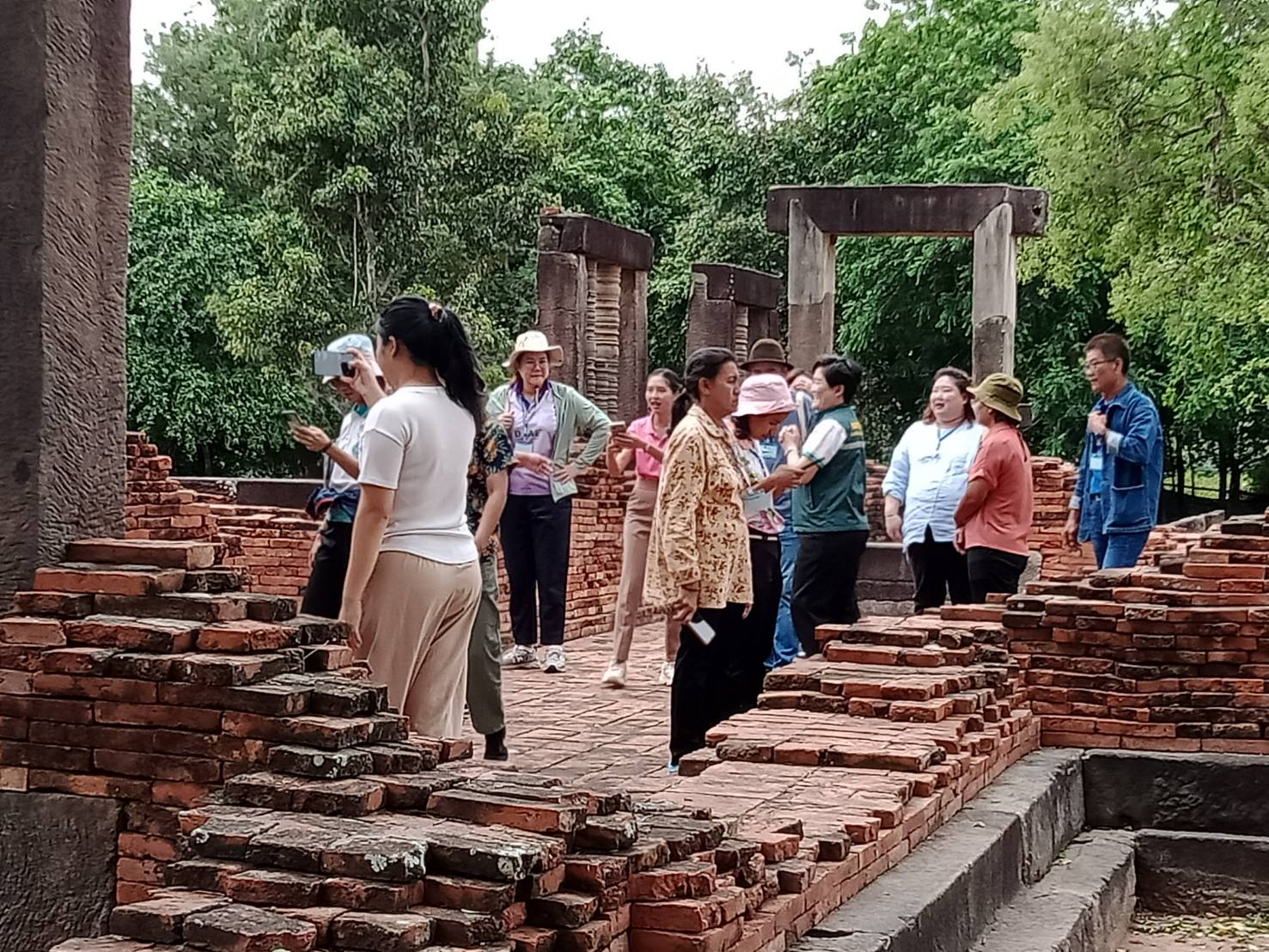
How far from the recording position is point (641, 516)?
27.0 ft

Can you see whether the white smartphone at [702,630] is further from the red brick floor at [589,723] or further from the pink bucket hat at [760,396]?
the pink bucket hat at [760,396]

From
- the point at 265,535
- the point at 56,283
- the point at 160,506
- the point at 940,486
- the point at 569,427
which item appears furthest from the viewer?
the point at 265,535

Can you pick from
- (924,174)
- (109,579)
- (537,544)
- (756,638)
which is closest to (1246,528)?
(756,638)

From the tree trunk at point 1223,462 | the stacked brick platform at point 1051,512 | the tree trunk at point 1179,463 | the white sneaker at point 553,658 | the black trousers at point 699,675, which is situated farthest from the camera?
the tree trunk at point 1223,462

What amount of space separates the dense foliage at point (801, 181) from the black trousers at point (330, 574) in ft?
54.3

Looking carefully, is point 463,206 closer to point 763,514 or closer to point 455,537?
point 763,514

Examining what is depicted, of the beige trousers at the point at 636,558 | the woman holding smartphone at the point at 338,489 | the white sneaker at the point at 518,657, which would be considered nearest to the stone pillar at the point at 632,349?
the white sneaker at the point at 518,657

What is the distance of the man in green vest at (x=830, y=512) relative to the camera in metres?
7.54

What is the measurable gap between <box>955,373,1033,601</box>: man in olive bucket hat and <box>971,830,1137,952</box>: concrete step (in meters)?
1.57

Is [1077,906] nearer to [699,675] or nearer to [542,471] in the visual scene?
[699,675]

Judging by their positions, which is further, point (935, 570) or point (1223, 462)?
point (1223, 462)

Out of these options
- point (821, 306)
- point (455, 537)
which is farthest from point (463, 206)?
point (455, 537)

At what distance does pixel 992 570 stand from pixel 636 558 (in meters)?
1.79

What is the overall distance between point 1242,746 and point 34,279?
4.68 metres
